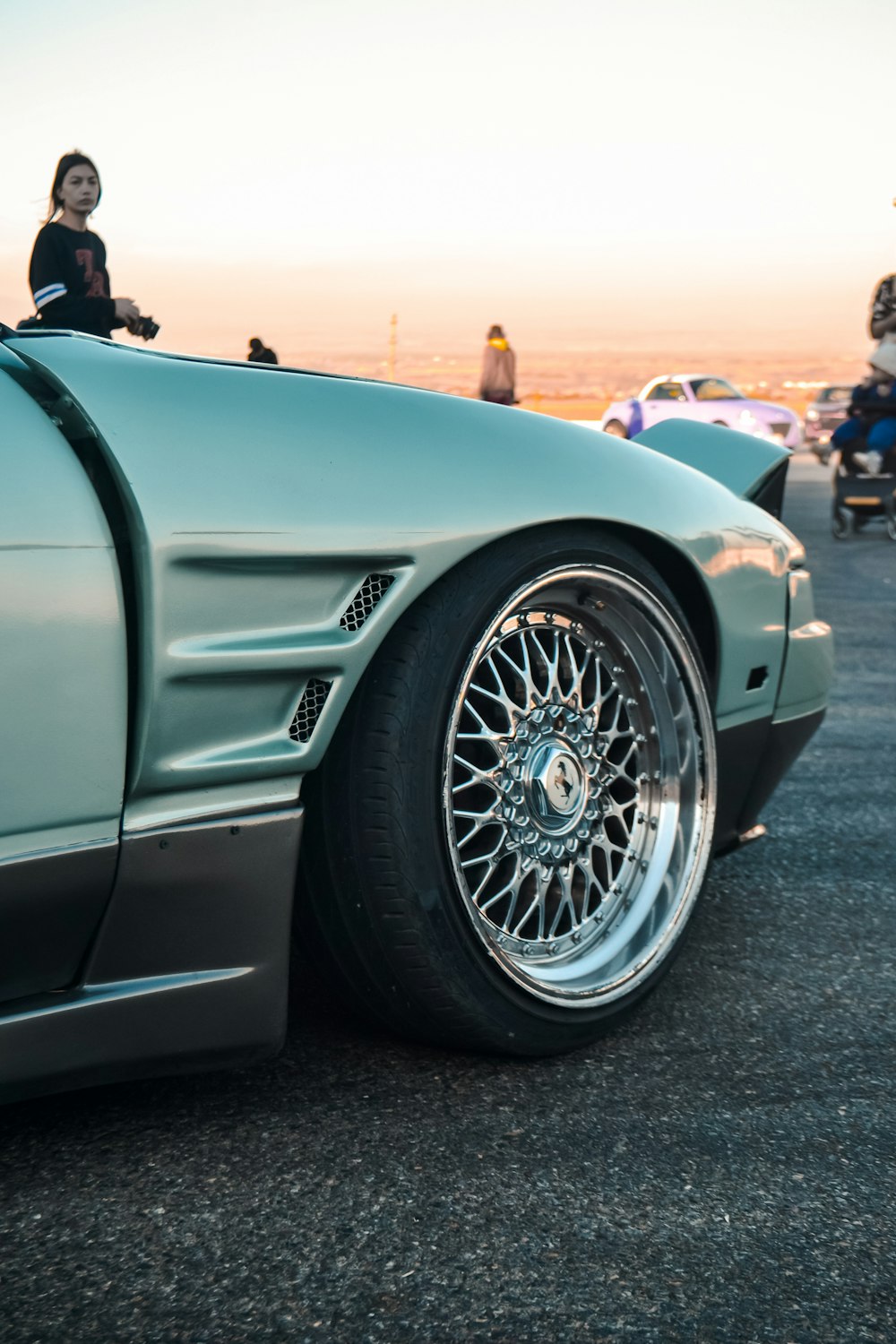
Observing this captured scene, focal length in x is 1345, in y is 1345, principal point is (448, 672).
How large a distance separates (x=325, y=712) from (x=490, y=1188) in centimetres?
63

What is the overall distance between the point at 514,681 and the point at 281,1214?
923mm

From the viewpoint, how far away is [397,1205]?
1621 millimetres

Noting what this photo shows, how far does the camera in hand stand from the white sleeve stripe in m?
0.29

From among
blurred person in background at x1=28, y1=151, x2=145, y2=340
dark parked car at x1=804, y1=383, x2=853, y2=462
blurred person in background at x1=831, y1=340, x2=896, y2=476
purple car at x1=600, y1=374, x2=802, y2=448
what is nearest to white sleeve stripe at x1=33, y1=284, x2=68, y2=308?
blurred person in background at x1=28, y1=151, x2=145, y2=340

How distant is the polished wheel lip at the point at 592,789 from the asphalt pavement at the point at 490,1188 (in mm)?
152

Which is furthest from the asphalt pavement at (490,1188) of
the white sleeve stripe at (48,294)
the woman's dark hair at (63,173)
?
the woman's dark hair at (63,173)

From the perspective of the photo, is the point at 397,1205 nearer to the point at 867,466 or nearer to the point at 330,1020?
the point at 330,1020

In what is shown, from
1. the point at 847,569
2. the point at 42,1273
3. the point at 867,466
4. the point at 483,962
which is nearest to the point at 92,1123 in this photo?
the point at 42,1273

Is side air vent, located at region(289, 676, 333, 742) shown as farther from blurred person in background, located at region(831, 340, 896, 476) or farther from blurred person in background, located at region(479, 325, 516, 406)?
blurred person in background, located at region(479, 325, 516, 406)

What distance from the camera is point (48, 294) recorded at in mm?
3658

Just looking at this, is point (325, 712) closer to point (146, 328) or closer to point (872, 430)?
point (146, 328)

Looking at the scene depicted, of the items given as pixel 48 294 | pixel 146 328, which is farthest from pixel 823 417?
pixel 146 328

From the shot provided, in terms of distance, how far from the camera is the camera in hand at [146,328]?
339cm

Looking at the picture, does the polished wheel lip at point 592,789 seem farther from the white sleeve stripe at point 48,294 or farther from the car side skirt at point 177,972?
the white sleeve stripe at point 48,294
